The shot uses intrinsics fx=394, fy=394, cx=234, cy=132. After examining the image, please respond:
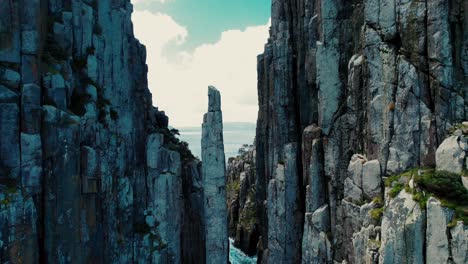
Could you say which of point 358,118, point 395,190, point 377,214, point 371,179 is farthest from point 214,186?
point 395,190

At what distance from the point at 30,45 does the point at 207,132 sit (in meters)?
20.9

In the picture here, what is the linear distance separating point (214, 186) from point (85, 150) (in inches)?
638

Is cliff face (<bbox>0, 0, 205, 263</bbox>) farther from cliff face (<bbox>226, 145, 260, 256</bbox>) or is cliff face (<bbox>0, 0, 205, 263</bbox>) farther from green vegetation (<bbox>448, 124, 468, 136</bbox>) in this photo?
green vegetation (<bbox>448, 124, 468, 136</bbox>)

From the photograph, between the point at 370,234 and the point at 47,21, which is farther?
the point at 47,21

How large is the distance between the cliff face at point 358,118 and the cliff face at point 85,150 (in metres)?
13.6

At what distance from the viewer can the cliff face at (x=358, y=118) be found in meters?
29.8

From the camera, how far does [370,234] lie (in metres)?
30.5

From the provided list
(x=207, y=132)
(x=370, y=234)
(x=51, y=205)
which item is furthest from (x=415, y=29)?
(x=51, y=205)

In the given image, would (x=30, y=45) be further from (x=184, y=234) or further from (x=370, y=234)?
(x=370, y=234)

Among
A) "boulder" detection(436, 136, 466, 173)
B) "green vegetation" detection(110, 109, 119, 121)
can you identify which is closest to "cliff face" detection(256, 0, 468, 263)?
"boulder" detection(436, 136, 466, 173)

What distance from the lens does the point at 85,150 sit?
36.9 meters

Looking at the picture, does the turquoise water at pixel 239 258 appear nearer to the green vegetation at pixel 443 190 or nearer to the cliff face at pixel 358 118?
the cliff face at pixel 358 118

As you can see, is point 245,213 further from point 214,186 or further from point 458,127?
point 458,127

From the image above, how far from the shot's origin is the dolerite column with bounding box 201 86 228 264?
47.0 m
